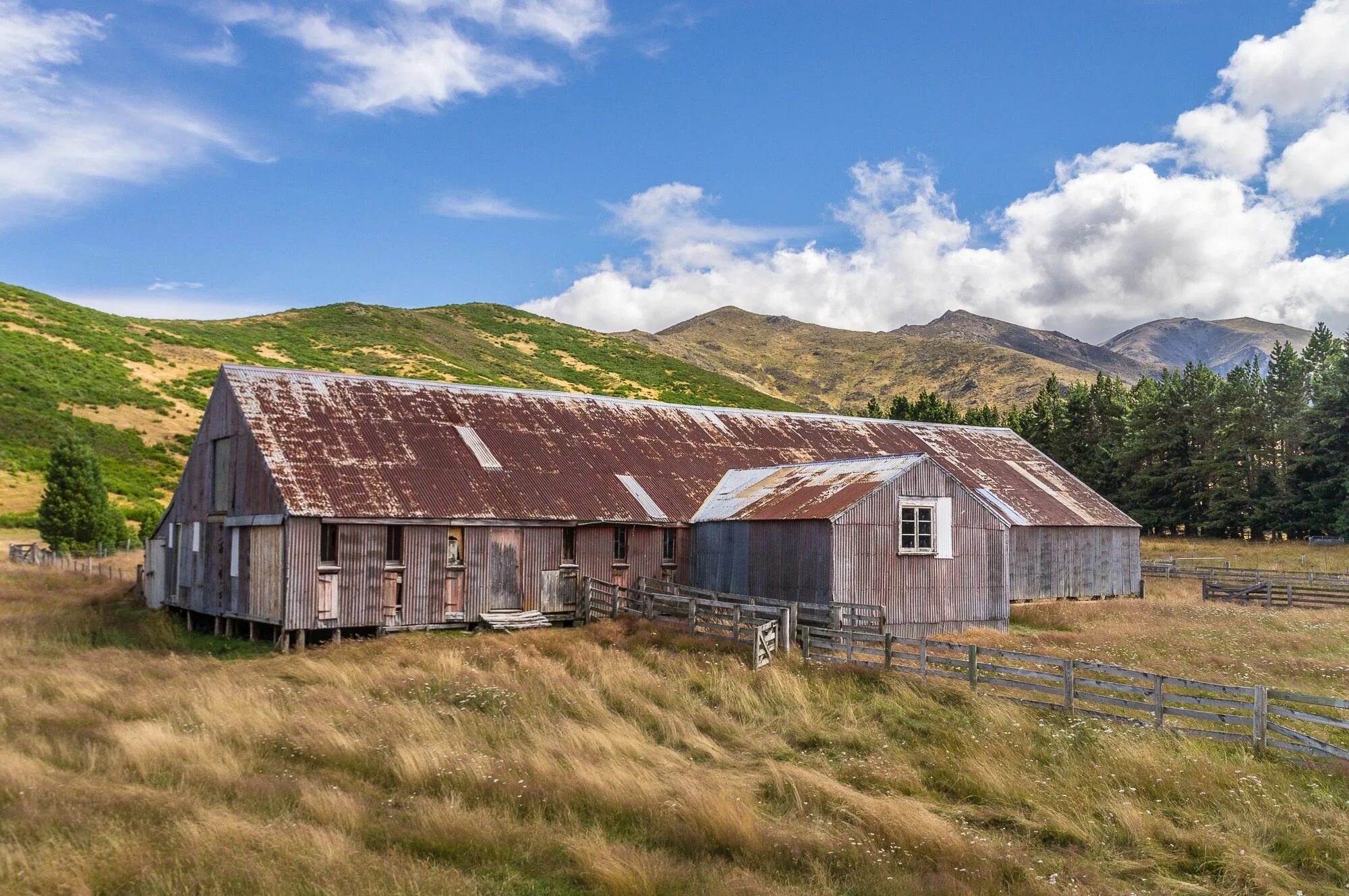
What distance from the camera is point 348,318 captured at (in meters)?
121

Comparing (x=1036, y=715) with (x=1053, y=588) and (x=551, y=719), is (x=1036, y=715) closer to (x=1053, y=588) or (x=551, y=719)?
(x=551, y=719)

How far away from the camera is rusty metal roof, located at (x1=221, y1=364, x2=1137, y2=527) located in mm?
26188

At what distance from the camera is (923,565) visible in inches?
1034

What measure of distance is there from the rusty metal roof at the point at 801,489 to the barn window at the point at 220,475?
13833 millimetres

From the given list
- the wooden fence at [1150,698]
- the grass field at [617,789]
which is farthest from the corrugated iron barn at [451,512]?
the wooden fence at [1150,698]

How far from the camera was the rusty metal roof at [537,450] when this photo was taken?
2619cm

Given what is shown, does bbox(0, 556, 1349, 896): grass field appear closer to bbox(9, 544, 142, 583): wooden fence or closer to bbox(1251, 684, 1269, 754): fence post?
bbox(1251, 684, 1269, 754): fence post

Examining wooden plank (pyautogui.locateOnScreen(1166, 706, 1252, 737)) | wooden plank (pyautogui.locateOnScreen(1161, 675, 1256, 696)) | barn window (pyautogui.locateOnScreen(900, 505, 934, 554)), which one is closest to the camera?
wooden plank (pyautogui.locateOnScreen(1161, 675, 1256, 696))

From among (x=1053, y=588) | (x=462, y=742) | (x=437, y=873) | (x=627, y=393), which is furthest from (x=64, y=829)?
(x=627, y=393)

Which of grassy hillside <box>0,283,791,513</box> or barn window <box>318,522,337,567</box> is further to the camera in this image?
grassy hillside <box>0,283,791,513</box>

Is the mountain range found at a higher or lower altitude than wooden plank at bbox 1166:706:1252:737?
higher

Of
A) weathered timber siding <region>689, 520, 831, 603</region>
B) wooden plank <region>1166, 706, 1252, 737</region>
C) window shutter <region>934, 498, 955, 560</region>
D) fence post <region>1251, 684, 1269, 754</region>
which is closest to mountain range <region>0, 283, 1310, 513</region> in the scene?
weathered timber siding <region>689, 520, 831, 603</region>

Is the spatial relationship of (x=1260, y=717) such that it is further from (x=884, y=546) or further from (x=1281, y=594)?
(x=1281, y=594)

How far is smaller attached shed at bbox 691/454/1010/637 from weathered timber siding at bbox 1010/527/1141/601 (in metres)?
8.70
